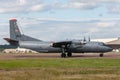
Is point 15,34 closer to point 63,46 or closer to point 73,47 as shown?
point 63,46

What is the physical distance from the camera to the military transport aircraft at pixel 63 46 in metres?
63.5

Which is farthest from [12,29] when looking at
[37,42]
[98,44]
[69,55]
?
[98,44]

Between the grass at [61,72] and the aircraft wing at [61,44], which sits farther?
the aircraft wing at [61,44]

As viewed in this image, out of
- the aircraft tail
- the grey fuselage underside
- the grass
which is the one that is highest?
the aircraft tail

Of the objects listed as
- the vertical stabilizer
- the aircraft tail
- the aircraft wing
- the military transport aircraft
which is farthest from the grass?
the vertical stabilizer

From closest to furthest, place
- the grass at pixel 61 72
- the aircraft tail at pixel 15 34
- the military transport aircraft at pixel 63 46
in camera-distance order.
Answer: the grass at pixel 61 72 < the military transport aircraft at pixel 63 46 < the aircraft tail at pixel 15 34

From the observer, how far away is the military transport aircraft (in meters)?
63.5

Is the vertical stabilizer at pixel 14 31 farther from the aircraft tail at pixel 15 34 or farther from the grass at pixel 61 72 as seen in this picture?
the grass at pixel 61 72

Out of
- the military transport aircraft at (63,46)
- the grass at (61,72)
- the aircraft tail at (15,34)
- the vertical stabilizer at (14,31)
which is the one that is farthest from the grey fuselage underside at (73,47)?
the grass at (61,72)

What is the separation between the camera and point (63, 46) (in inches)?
2525

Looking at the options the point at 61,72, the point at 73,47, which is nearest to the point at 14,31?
the point at 73,47

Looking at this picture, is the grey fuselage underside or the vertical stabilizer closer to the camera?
the grey fuselage underside

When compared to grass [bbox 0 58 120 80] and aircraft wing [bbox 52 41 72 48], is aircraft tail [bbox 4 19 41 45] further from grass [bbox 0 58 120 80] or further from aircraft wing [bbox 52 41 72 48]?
grass [bbox 0 58 120 80]

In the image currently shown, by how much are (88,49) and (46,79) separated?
41209 mm
